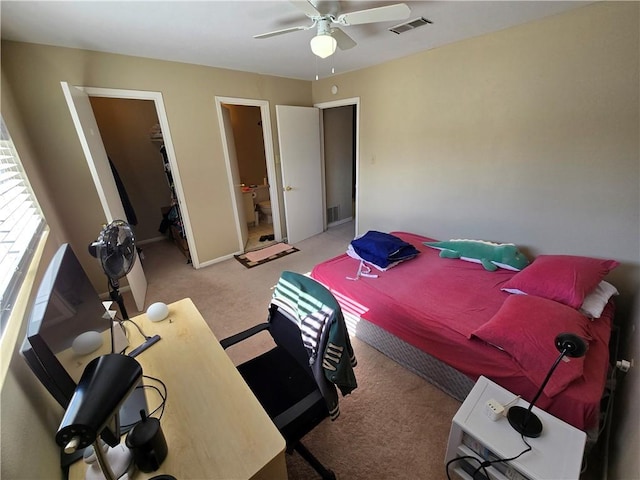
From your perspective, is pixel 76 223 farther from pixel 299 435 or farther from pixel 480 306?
pixel 480 306

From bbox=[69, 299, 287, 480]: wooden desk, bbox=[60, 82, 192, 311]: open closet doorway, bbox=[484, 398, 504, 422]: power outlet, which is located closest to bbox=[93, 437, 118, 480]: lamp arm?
bbox=[69, 299, 287, 480]: wooden desk

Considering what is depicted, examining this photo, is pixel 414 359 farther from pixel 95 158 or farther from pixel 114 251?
pixel 95 158

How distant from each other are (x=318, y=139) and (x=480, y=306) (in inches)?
133

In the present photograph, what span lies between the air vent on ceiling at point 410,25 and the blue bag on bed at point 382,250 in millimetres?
1773

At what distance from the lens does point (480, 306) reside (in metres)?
1.84

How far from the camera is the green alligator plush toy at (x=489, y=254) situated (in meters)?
2.28

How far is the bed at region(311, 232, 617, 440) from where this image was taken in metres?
1.27

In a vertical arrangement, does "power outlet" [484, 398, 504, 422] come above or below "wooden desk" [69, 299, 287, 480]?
below

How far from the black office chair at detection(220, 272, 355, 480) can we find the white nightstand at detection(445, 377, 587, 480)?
2.02 feet

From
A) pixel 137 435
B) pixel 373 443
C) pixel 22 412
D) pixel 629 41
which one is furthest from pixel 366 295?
pixel 629 41

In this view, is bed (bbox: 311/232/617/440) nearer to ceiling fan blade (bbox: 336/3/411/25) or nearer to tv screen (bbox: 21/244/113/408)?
tv screen (bbox: 21/244/113/408)

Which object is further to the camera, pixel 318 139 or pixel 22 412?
pixel 318 139

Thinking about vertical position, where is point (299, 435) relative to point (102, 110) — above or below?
below

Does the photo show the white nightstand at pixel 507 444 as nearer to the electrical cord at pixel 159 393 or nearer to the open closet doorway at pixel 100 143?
the electrical cord at pixel 159 393
